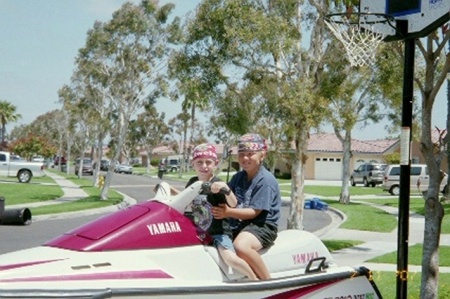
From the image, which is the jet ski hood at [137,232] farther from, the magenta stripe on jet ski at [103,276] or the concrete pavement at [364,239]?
the concrete pavement at [364,239]

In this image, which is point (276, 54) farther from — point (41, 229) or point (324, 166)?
point (324, 166)

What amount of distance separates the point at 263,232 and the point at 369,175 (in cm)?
4729

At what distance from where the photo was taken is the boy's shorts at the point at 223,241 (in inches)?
221

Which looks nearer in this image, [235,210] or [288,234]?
[235,210]

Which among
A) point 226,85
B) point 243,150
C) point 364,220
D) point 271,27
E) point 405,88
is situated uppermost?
point 271,27

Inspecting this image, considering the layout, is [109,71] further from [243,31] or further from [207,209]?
[207,209]

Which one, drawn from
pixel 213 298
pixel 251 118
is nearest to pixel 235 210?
pixel 213 298

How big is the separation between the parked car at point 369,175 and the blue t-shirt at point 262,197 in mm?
45530

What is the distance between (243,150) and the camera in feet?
19.6

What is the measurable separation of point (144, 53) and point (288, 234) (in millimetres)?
25862

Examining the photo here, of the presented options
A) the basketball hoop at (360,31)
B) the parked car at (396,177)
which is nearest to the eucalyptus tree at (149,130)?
the parked car at (396,177)

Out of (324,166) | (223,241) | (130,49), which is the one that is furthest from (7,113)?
(223,241)

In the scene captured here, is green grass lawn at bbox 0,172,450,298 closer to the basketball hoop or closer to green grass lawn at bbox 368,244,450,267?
green grass lawn at bbox 368,244,450,267

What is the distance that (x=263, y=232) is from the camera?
19.3ft
